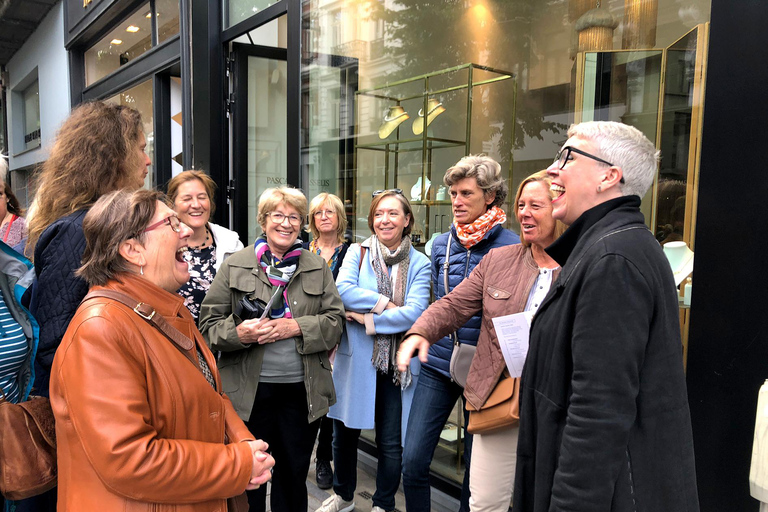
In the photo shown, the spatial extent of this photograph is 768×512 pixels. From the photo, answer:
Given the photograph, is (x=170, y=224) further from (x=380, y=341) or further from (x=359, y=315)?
(x=380, y=341)

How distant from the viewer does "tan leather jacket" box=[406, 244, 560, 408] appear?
235 centimetres

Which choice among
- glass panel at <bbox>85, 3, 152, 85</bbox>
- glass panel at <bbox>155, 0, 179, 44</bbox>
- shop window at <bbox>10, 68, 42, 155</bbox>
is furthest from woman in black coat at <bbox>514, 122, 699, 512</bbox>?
shop window at <bbox>10, 68, 42, 155</bbox>

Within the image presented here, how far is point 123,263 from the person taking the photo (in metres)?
Answer: 1.69

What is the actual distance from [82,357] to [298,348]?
55.2 inches

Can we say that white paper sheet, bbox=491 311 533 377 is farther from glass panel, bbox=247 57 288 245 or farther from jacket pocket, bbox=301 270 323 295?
glass panel, bbox=247 57 288 245

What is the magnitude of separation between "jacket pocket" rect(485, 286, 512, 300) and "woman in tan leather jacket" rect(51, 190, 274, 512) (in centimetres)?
122

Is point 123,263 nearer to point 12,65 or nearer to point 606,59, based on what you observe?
point 606,59

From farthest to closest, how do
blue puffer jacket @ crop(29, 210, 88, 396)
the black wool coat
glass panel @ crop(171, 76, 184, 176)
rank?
glass panel @ crop(171, 76, 184, 176)
blue puffer jacket @ crop(29, 210, 88, 396)
the black wool coat

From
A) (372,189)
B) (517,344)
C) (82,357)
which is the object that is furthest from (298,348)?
(372,189)

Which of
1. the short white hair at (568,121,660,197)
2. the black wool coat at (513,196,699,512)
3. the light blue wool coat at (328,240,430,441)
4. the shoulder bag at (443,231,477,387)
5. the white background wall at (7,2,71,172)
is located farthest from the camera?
the white background wall at (7,2,71,172)

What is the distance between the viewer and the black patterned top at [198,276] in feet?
10.7

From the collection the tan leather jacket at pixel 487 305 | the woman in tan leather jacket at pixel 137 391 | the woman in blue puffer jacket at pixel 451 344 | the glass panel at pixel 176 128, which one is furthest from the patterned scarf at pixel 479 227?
the glass panel at pixel 176 128

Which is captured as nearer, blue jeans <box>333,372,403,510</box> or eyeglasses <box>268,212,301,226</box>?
eyeglasses <box>268,212,301,226</box>

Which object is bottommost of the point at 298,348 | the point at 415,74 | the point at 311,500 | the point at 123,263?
the point at 311,500
